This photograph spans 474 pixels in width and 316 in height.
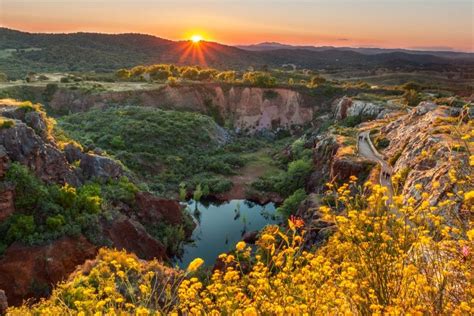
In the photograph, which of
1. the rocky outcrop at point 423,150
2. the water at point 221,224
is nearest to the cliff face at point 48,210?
the water at point 221,224

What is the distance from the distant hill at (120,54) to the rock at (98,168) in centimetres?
5492

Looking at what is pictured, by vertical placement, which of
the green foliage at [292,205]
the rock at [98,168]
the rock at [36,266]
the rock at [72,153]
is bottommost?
the green foliage at [292,205]

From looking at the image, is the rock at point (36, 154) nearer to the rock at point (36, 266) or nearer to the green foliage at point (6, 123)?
the green foliage at point (6, 123)

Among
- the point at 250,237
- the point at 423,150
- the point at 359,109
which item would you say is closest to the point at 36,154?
the point at 250,237

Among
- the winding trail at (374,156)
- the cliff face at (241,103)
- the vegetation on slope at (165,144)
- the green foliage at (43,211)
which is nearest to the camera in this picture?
the green foliage at (43,211)

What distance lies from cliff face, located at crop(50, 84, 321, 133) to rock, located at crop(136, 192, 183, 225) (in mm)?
35259

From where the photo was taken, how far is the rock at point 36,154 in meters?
23.6

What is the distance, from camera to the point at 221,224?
3416 cm

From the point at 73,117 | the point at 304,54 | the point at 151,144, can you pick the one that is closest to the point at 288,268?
the point at 151,144

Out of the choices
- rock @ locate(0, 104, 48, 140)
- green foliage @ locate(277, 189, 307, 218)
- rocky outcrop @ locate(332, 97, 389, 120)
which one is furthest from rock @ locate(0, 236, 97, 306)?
rocky outcrop @ locate(332, 97, 389, 120)

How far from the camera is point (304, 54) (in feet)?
649

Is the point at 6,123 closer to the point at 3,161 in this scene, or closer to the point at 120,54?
the point at 3,161

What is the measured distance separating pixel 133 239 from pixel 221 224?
9.81 m

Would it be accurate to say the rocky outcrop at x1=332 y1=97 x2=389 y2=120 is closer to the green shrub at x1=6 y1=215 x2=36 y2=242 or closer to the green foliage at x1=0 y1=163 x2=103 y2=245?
the green foliage at x1=0 y1=163 x2=103 y2=245
